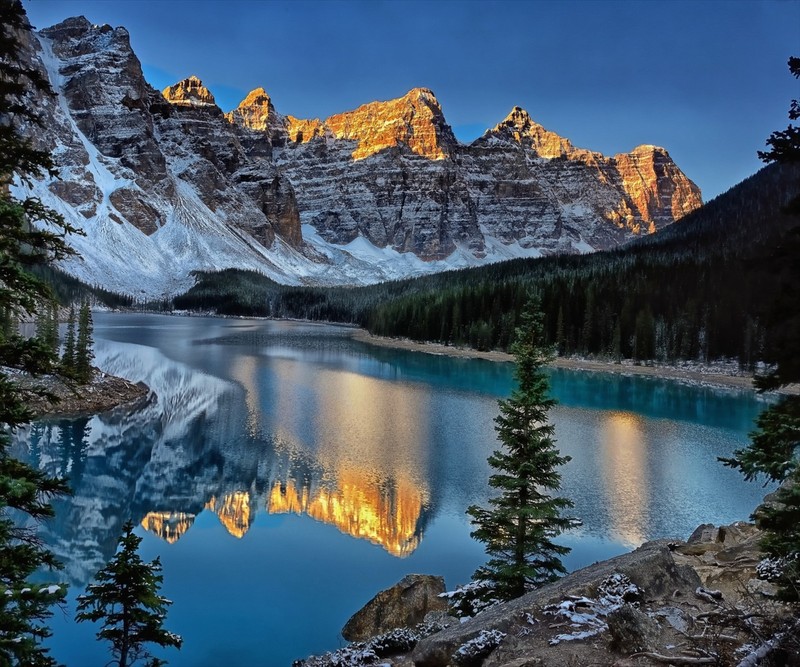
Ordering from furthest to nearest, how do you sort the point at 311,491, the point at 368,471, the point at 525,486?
the point at 368,471, the point at 311,491, the point at 525,486

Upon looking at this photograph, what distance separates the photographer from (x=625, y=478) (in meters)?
29.8

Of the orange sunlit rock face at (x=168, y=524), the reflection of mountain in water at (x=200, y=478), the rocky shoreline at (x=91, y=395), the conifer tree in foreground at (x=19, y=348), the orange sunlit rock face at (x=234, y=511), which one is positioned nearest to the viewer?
the conifer tree in foreground at (x=19, y=348)

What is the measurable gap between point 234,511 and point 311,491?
145 inches

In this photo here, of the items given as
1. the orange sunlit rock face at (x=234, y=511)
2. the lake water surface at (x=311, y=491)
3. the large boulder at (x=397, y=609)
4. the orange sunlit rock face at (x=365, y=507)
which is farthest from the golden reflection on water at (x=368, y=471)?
the large boulder at (x=397, y=609)

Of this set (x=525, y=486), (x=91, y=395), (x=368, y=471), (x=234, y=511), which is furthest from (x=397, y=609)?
(x=91, y=395)

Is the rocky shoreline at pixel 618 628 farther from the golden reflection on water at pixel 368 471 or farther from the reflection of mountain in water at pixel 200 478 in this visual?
the reflection of mountain in water at pixel 200 478

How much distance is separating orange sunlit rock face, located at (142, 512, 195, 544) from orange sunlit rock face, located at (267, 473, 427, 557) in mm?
3425

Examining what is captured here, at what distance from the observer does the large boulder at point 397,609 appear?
14508 millimetres

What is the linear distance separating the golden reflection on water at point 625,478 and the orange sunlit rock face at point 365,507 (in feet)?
26.3

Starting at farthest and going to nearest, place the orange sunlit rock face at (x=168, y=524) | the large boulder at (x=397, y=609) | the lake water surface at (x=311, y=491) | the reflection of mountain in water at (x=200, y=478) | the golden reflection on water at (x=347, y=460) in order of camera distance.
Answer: the golden reflection on water at (x=347, y=460)
the reflection of mountain in water at (x=200, y=478)
the orange sunlit rock face at (x=168, y=524)
the lake water surface at (x=311, y=491)
the large boulder at (x=397, y=609)

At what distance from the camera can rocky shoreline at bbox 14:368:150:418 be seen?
3800 centimetres

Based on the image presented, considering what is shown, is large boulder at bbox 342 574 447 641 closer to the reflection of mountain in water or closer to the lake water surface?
the lake water surface

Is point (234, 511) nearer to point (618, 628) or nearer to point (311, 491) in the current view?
point (311, 491)

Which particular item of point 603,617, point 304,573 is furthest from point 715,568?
point 304,573
